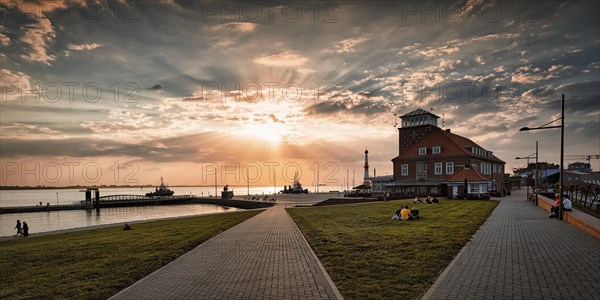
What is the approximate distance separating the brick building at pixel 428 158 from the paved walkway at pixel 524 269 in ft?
142

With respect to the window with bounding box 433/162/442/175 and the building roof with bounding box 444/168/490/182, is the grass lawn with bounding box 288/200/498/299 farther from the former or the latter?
the window with bounding box 433/162/442/175

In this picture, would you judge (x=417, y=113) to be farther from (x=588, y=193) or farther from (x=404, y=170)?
(x=588, y=193)

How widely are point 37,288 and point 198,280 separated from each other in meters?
5.17

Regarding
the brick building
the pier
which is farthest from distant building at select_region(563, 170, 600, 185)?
the pier

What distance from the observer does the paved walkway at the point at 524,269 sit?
9.00 metres

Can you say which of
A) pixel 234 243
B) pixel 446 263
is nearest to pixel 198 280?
pixel 234 243

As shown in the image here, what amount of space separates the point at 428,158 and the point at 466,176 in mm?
9261

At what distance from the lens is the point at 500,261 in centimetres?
1230

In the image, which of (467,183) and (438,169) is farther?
(438,169)

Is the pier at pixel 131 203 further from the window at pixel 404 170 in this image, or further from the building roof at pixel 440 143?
the building roof at pixel 440 143

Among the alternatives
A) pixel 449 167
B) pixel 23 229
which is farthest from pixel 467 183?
pixel 23 229

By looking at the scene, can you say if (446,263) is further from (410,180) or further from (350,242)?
(410,180)

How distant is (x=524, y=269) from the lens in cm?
1124

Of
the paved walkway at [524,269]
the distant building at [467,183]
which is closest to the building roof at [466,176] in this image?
the distant building at [467,183]
